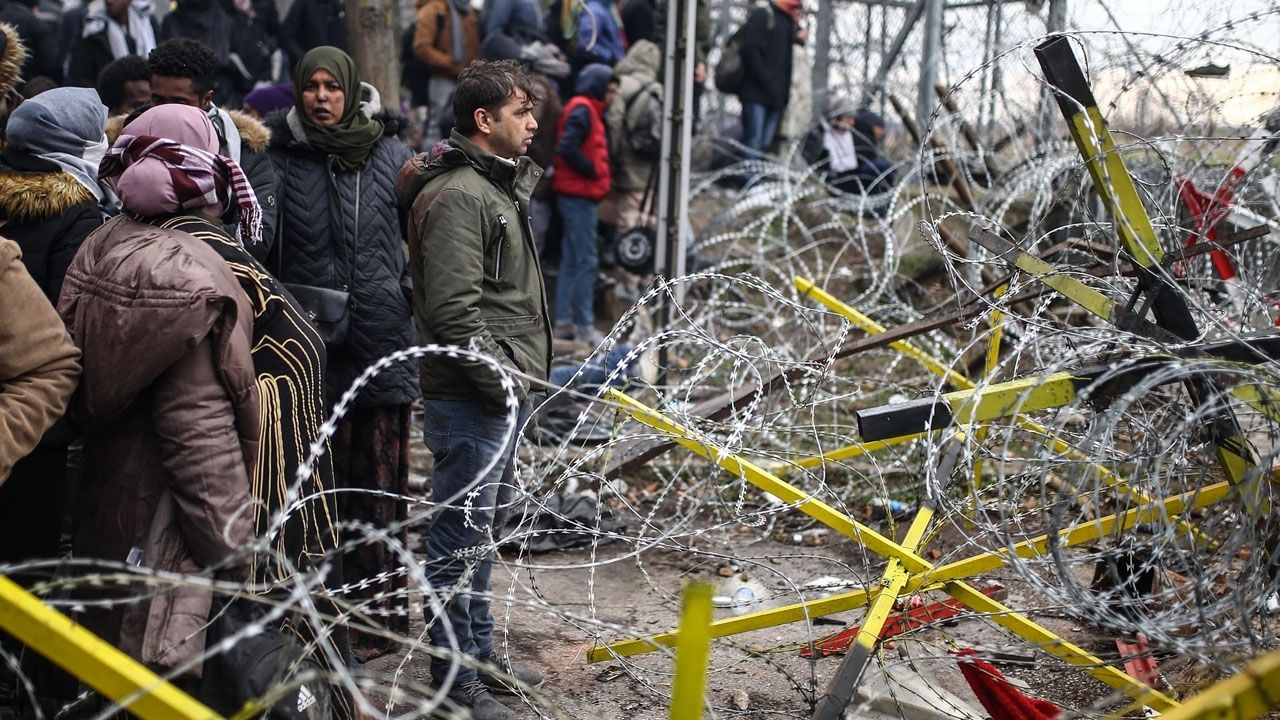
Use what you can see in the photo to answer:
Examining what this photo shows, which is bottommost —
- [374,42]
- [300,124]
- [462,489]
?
[462,489]

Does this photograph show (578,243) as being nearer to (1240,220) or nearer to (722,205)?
(722,205)

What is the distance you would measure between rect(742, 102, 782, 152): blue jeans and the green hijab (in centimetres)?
584

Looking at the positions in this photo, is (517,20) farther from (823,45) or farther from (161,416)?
(161,416)

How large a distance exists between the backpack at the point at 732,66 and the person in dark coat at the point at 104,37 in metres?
4.46

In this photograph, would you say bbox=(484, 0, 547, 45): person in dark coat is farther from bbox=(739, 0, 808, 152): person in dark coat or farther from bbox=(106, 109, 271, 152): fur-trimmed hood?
bbox=(106, 109, 271, 152): fur-trimmed hood

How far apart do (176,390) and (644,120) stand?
18.8 feet

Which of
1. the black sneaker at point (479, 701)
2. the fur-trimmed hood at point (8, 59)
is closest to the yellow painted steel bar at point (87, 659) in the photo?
the black sneaker at point (479, 701)

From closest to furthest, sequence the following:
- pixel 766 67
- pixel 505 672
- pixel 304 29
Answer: pixel 505 672, pixel 304 29, pixel 766 67

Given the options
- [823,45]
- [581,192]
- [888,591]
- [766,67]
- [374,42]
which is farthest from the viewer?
[823,45]

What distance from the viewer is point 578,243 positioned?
25.0 ft

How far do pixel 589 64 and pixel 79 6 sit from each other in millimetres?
3464

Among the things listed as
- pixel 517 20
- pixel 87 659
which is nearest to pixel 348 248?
pixel 87 659

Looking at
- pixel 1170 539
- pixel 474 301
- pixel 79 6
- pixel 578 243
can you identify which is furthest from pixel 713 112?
pixel 1170 539

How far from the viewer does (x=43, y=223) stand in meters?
3.37
